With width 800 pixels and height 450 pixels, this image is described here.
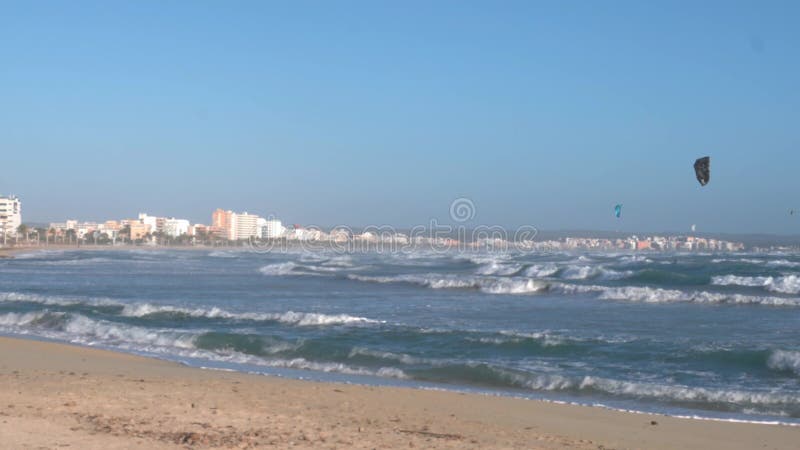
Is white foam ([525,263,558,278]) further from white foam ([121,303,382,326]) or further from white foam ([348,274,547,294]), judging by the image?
white foam ([121,303,382,326])

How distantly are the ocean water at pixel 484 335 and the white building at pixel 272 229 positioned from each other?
124630 mm

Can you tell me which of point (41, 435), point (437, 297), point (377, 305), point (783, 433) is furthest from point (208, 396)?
point (437, 297)

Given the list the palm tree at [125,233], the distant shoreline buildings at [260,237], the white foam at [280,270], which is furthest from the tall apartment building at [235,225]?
the white foam at [280,270]

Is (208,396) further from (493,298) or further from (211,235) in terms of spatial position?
(211,235)

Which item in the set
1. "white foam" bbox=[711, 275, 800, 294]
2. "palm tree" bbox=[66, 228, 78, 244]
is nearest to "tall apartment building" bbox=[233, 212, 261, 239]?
"palm tree" bbox=[66, 228, 78, 244]

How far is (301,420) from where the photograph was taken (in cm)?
755

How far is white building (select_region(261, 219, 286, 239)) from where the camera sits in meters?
154

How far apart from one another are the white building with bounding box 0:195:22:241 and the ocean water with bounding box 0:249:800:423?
119578mm

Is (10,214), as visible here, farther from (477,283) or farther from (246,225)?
(477,283)

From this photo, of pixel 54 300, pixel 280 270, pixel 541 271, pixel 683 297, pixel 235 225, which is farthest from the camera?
pixel 235 225

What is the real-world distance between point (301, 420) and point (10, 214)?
508ft

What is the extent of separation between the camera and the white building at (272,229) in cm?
15440

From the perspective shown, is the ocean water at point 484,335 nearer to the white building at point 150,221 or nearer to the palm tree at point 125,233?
the palm tree at point 125,233

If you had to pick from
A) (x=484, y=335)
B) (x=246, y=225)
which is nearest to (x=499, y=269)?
(x=484, y=335)
